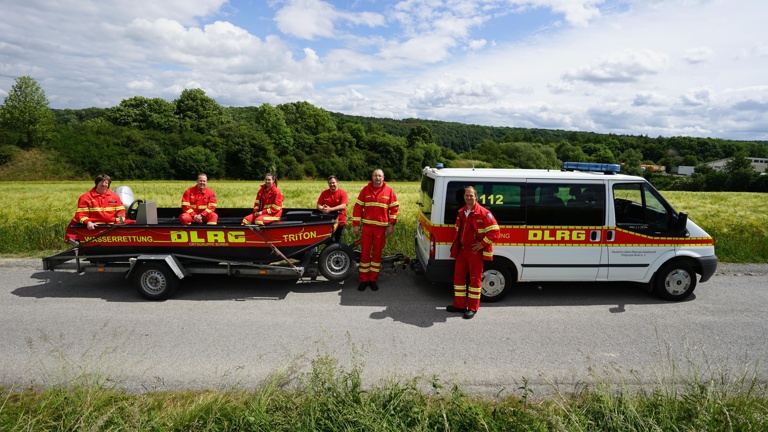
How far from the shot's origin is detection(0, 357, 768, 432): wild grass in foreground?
3.11 meters

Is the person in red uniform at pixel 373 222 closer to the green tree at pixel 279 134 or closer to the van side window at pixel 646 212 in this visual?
the van side window at pixel 646 212

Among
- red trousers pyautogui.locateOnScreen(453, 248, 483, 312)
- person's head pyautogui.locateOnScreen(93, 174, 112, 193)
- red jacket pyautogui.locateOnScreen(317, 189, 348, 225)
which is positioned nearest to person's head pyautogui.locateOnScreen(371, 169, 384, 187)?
red jacket pyautogui.locateOnScreen(317, 189, 348, 225)

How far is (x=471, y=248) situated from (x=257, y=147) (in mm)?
51030

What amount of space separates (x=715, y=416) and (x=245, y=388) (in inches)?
148

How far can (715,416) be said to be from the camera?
10.5ft

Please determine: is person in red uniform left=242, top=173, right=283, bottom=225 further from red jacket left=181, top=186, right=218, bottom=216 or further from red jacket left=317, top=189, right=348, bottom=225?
red jacket left=317, top=189, right=348, bottom=225

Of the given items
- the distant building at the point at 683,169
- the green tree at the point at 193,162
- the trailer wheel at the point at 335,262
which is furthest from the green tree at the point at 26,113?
the distant building at the point at 683,169

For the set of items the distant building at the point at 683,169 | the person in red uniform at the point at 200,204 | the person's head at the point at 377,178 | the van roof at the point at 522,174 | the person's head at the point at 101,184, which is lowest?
the person in red uniform at the point at 200,204

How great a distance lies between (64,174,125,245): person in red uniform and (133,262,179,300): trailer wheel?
1045mm

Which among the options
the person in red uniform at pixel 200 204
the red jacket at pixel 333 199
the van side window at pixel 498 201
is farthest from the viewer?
the red jacket at pixel 333 199

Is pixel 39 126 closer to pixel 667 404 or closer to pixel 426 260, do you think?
pixel 426 260

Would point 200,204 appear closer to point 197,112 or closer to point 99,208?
point 99,208

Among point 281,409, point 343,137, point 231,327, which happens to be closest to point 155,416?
point 281,409

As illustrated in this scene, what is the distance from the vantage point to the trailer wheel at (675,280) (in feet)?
21.4
